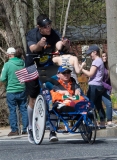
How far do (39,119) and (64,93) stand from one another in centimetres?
55

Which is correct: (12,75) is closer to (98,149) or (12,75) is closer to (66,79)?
(66,79)

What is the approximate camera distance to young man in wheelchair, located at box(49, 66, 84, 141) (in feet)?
31.4

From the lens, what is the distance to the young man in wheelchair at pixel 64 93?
9.59m

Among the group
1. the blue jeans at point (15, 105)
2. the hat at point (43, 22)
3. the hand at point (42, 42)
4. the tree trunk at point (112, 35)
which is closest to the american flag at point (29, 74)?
the hand at point (42, 42)

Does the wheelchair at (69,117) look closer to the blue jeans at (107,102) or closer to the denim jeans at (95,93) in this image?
the denim jeans at (95,93)

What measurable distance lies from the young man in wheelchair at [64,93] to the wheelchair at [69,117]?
6 cm

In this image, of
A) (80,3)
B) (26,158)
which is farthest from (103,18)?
(26,158)

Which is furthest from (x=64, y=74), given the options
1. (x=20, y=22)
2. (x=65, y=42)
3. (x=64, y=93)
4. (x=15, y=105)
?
(x=20, y=22)

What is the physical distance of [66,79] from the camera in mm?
10008

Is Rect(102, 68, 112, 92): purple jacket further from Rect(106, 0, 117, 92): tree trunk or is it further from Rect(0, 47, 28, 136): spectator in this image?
Rect(106, 0, 117, 92): tree trunk

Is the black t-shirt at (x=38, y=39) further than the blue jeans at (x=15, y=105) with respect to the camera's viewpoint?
No

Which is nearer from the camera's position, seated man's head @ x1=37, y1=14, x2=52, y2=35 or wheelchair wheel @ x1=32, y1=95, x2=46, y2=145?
wheelchair wheel @ x1=32, y1=95, x2=46, y2=145

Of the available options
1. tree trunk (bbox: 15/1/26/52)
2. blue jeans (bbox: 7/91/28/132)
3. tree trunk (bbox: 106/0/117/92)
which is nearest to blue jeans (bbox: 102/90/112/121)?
blue jeans (bbox: 7/91/28/132)

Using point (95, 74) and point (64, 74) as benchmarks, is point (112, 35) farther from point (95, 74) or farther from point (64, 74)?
point (64, 74)
